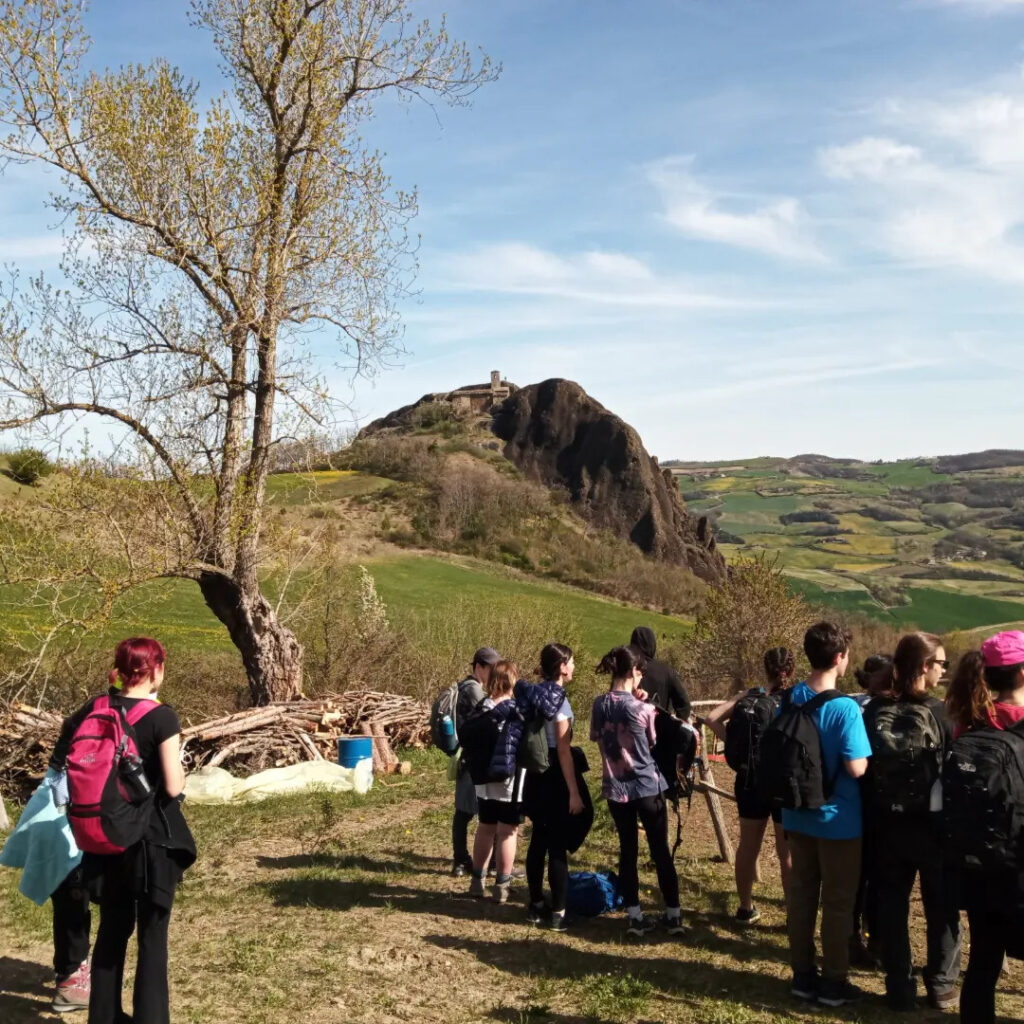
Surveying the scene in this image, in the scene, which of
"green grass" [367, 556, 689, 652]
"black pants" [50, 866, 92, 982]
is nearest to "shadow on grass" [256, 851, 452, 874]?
"black pants" [50, 866, 92, 982]

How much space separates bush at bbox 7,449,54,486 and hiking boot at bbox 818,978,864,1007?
11292mm

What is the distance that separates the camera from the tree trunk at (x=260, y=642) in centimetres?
1458

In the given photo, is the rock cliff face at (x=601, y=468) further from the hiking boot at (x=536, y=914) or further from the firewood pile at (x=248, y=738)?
the hiking boot at (x=536, y=914)

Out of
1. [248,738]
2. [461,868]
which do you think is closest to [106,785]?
[461,868]

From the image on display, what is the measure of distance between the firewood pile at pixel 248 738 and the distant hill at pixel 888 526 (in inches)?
1740

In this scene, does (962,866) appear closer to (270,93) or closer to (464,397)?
(270,93)

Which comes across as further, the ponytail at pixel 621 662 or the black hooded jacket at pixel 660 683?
the black hooded jacket at pixel 660 683

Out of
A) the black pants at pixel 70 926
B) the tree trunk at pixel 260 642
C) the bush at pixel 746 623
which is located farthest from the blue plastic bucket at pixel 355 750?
the bush at pixel 746 623

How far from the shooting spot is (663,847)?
6031 mm

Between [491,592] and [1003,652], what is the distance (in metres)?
44.1

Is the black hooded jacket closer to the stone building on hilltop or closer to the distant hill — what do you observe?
the distant hill

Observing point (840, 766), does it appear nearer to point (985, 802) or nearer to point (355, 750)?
point (985, 802)

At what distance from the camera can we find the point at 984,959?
391 cm

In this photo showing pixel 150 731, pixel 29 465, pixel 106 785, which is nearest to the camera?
pixel 106 785
